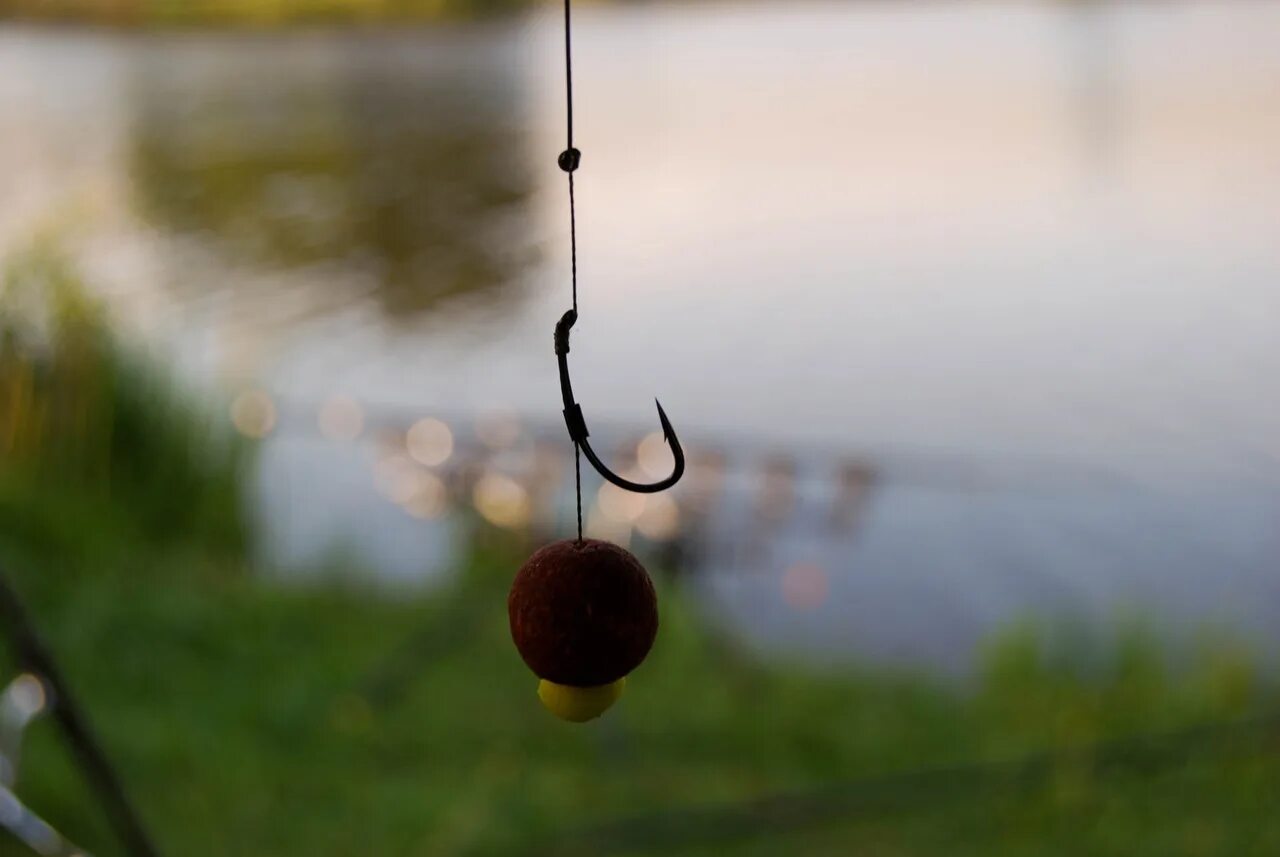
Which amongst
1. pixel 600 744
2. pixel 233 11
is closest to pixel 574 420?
pixel 600 744

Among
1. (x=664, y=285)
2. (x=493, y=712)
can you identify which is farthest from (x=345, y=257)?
(x=493, y=712)

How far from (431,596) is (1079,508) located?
6.37ft

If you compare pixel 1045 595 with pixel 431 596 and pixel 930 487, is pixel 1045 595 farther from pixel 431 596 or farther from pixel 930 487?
pixel 431 596

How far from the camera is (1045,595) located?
10.9 feet

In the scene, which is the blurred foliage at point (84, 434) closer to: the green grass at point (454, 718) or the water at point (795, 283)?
the green grass at point (454, 718)

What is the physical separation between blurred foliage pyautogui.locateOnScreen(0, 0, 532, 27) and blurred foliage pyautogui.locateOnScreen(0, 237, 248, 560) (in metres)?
2.33

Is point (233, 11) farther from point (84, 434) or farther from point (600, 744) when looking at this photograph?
point (600, 744)

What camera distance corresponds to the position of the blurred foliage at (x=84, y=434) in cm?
316

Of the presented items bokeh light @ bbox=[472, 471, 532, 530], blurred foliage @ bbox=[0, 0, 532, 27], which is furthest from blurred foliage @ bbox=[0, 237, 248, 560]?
blurred foliage @ bbox=[0, 0, 532, 27]

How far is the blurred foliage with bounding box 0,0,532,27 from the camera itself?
5.71m

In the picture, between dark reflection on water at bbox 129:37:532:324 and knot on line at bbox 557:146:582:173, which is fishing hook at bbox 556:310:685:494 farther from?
dark reflection on water at bbox 129:37:532:324

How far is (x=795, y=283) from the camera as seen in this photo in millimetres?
4516

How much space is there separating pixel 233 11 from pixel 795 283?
4.44 metres

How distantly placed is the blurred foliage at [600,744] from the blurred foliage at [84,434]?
0.23 meters
